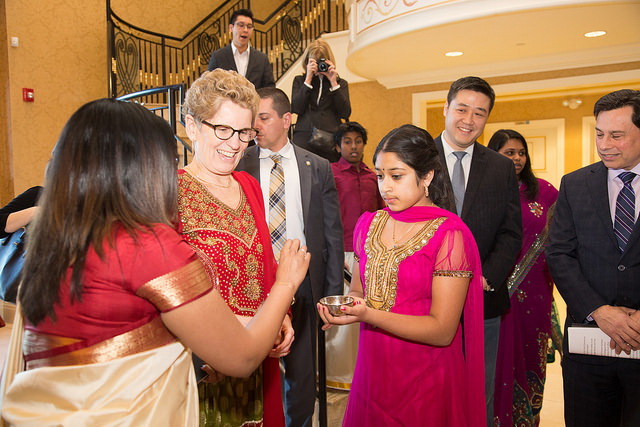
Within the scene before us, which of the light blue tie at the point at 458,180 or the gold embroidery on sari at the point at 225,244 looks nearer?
the gold embroidery on sari at the point at 225,244

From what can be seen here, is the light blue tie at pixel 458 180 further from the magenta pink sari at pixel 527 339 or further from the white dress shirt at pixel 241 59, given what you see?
the white dress shirt at pixel 241 59

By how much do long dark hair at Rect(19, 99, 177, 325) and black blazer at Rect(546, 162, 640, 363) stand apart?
166 centimetres

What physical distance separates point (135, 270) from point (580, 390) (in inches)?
70.1

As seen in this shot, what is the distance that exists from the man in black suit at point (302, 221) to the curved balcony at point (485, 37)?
3343mm

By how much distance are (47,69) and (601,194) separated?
734cm

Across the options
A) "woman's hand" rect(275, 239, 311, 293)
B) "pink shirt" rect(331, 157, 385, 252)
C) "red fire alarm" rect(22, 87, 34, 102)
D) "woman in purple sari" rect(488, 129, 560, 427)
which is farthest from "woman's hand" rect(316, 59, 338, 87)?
"red fire alarm" rect(22, 87, 34, 102)

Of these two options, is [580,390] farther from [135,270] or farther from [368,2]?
[368,2]

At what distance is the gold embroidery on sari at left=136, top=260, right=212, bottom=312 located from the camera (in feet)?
3.24

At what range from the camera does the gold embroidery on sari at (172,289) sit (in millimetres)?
987

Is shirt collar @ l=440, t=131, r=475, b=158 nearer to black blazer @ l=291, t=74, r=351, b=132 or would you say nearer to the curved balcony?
black blazer @ l=291, t=74, r=351, b=132

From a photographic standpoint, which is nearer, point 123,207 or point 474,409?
point 123,207

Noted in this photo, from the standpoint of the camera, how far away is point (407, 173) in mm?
1754

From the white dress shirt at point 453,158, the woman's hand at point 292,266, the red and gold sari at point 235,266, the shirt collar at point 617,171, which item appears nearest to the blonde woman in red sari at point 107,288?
the woman's hand at point 292,266

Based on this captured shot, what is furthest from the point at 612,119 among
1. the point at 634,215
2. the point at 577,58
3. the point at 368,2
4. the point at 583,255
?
the point at 577,58
